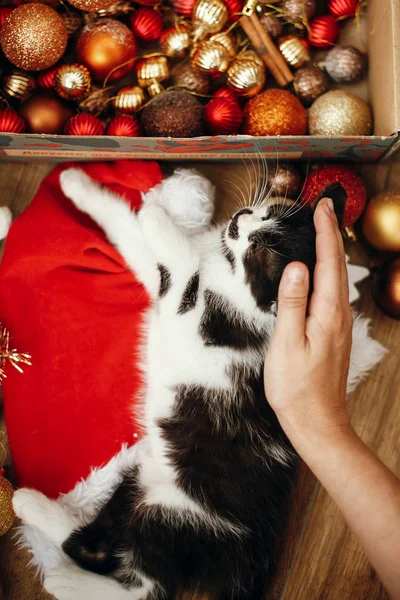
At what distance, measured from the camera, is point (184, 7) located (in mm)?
1216

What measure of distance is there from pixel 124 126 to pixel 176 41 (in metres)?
0.26

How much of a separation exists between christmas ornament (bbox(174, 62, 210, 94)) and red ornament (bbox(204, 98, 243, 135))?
2.9 inches

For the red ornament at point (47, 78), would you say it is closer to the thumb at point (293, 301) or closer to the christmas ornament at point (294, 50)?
the christmas ornament at point (294, 50)

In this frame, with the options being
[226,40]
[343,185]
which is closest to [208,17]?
[226,40]

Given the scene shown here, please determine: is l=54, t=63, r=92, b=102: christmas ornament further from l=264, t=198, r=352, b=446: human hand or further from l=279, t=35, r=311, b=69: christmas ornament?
l=264, t=198, r=352, b=446: human hand

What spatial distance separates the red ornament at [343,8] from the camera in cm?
121

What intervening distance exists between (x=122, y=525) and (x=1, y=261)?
69 cm

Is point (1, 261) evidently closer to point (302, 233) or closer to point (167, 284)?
point (167, 284)

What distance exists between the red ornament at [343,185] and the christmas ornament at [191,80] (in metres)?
0.33

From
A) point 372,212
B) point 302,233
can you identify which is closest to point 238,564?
point 302,233

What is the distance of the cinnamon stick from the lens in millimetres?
1226

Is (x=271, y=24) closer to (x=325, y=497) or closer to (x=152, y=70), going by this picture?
(x=152, y=70)

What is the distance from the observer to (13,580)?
48.1 inches

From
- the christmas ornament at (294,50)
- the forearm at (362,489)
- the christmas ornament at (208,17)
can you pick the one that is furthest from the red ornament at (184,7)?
the forearm at (362,489)
